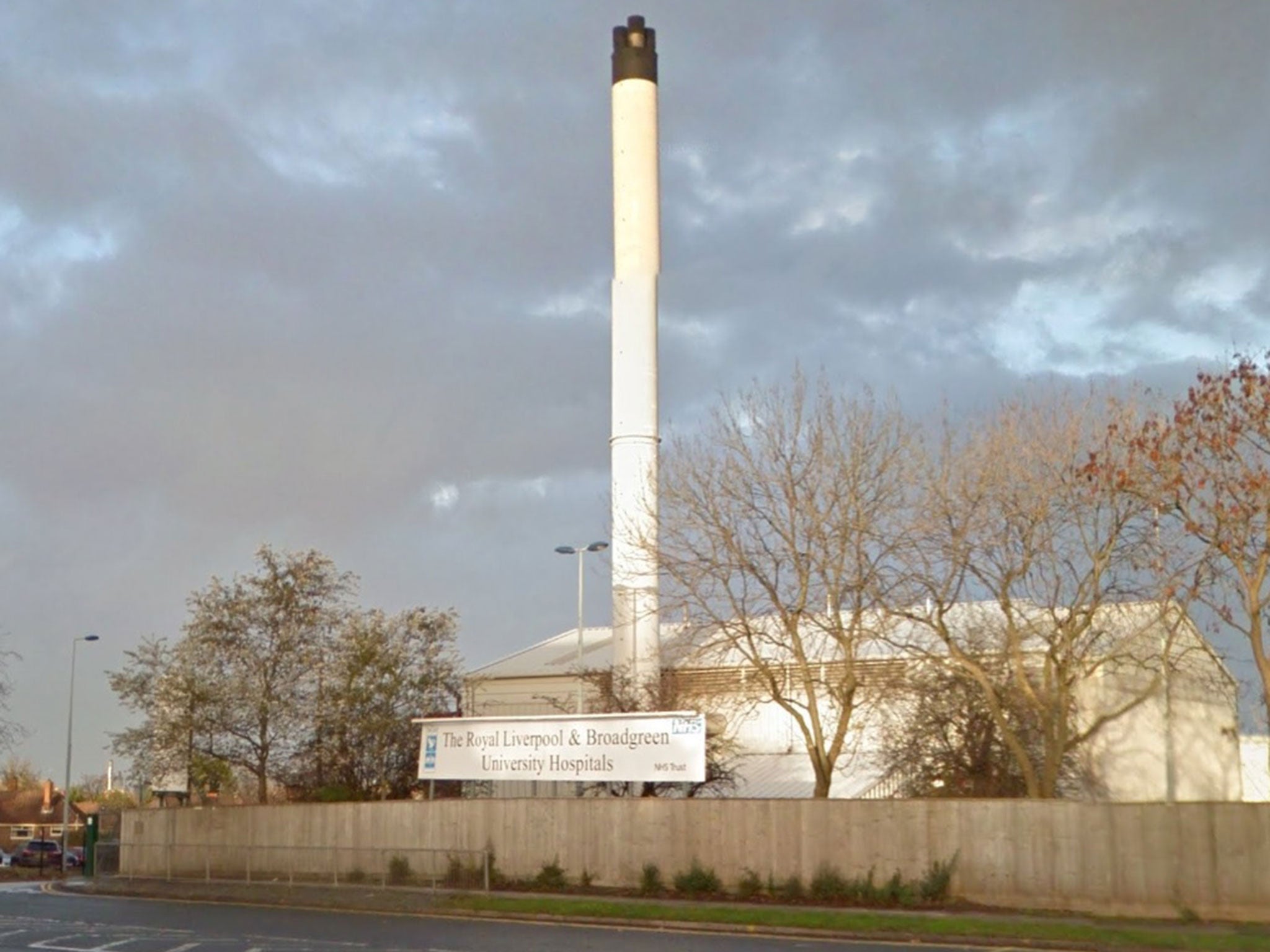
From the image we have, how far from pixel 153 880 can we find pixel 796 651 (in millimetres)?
19215

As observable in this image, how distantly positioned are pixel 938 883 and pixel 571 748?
9.31m

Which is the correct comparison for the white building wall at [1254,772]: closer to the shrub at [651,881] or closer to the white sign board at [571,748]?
the white sign board at [571,748]

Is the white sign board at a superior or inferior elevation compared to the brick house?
superior

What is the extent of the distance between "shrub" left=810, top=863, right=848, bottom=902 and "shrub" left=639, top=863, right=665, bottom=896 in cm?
356

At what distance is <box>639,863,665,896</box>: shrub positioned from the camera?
105 ft

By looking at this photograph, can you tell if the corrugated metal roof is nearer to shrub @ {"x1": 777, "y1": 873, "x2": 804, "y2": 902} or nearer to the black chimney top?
shrub @ {"x1": 777, "y1": 873, "x2": 804, "y2": 902}

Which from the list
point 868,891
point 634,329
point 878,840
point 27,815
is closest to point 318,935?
point 868,891

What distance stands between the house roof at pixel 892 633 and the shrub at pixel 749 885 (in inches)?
223

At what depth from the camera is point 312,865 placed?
3691 cm

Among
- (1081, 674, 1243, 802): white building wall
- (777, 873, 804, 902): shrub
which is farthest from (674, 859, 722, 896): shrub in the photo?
(1081, 674, 1243, 802): white building wall

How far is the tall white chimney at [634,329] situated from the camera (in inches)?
1567

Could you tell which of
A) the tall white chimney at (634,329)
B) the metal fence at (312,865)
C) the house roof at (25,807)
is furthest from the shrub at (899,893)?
the house roof at (25,807)

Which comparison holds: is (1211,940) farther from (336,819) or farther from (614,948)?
(336,819)

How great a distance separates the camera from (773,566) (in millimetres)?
34656
